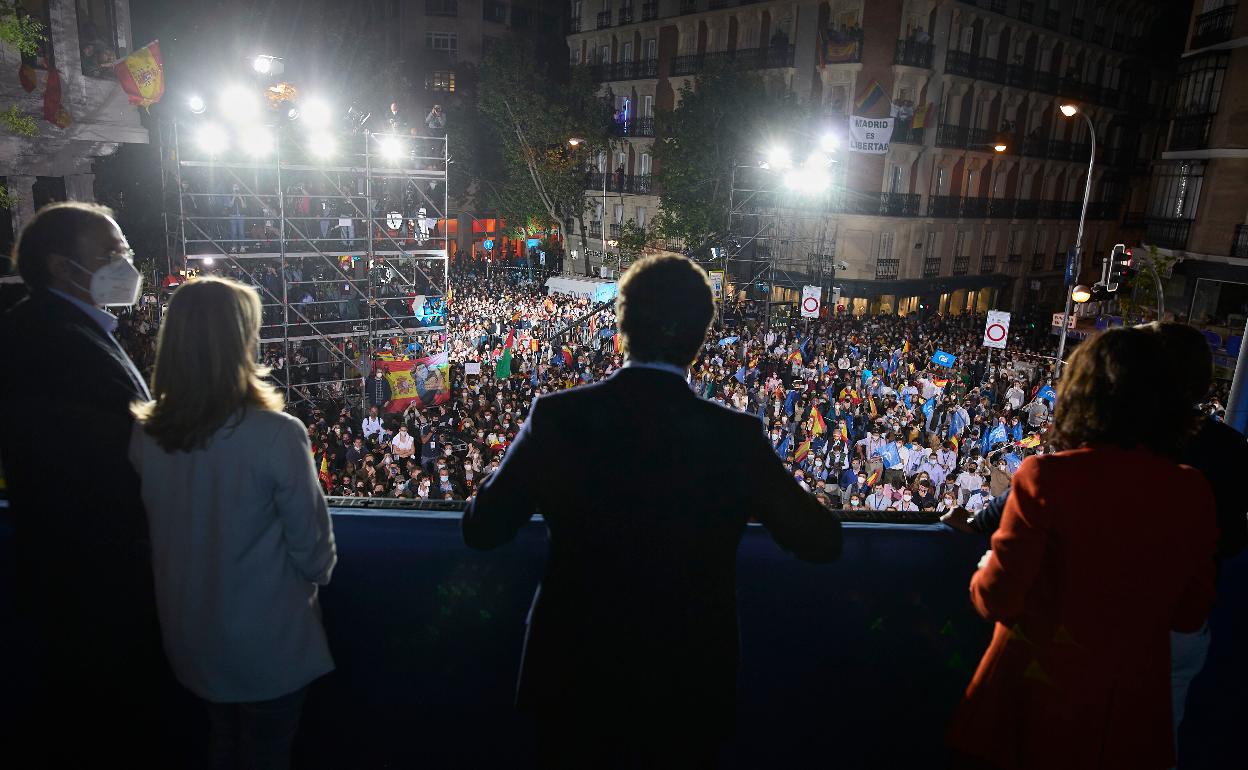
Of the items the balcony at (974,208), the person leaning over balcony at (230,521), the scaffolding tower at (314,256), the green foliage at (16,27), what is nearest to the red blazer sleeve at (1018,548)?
the person leaning over balcony at (230,521)

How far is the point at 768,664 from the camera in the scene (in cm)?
249

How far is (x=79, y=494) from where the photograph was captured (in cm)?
203

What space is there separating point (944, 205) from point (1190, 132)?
941 centimetres

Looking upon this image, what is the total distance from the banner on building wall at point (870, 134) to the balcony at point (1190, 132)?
9.87 m

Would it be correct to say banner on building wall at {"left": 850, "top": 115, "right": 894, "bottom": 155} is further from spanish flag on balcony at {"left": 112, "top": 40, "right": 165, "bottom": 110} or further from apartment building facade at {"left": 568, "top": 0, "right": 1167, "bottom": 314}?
spanish flag on balcony at {"left": 112, "top": 40, "right": 165, "bottom": 110}

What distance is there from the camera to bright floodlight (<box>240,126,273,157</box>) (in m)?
15.8

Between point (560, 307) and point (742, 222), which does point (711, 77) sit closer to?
point (742, 222)

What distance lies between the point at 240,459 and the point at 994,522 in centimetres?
209

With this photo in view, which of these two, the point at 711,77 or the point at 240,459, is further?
the point at 711,77

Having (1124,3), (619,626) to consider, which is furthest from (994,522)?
(1124,3)

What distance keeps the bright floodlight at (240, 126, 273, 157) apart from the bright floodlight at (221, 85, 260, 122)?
0.27m

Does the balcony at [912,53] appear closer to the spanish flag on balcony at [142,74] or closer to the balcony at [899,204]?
the balcony at [899,204]

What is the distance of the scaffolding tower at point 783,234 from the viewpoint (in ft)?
103

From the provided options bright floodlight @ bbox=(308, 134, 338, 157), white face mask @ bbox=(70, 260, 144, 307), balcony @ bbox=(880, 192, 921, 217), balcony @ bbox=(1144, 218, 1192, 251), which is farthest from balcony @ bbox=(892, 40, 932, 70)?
white face mask @ bbox=(70, 260, 144, 307)
